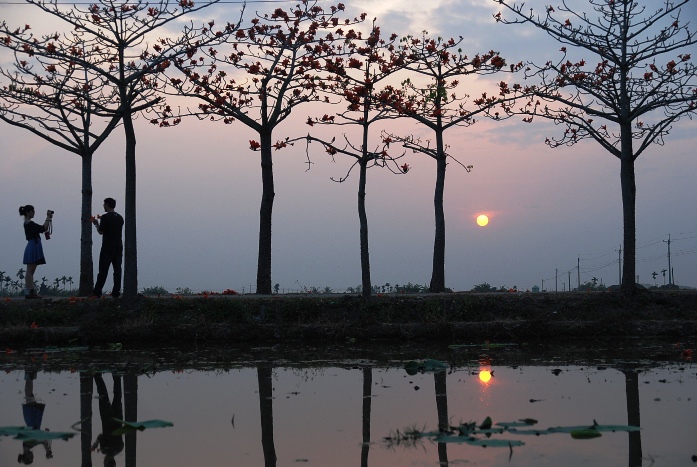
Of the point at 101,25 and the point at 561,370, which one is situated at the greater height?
the point at 101,25

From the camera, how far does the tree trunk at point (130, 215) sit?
18.1m

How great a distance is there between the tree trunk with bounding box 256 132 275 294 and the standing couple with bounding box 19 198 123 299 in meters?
4.47

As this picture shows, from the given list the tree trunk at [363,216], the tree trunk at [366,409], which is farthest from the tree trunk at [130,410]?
the tree trunk at [363,216]

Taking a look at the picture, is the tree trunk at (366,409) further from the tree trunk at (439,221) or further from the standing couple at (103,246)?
the tree trunk at (439,221)

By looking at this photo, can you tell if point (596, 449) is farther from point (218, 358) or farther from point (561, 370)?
point (218, 358)

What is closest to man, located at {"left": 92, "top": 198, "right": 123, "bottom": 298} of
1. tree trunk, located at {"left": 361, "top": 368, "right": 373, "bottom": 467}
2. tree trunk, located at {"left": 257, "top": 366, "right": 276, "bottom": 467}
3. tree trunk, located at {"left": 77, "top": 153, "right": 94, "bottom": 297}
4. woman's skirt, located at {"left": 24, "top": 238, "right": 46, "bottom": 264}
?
woman's skirt, located at {"left": 24, "top": 238, "right": 46, "bottom": 264}

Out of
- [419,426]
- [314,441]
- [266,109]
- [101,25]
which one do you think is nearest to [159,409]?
[314,441]

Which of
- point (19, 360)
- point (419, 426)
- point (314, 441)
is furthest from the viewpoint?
point (19, 360)

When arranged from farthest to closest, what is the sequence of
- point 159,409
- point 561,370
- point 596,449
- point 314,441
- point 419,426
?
point 561,370 < point 159,409 < point 419,426 < point 314,441 < point 596,449

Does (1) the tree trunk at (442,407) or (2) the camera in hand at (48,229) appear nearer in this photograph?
(1) the tree trunk at (442,407)

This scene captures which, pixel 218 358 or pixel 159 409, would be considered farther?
pixel 218 358

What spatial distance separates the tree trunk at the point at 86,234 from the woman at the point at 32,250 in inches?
103

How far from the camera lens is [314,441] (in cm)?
716

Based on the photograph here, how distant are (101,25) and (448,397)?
13.0m
